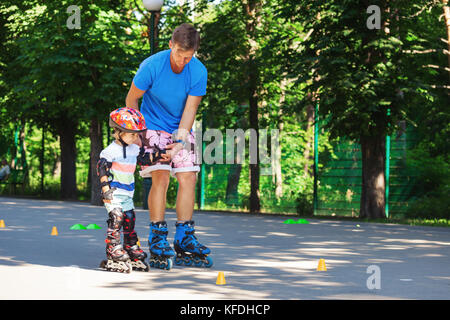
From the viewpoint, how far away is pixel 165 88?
24.3 feet

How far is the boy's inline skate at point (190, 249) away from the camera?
23.9 feet

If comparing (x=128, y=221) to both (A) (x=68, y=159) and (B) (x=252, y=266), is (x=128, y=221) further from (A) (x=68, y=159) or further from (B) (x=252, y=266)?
(A) (x=68, y=159)

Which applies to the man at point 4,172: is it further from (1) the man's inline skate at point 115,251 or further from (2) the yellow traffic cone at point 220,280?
(2) the yellow traffic cone at point 220,280

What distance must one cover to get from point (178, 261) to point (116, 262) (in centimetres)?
79

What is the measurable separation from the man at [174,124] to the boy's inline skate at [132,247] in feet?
0.68

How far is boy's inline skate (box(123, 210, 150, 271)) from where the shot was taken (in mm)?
6906

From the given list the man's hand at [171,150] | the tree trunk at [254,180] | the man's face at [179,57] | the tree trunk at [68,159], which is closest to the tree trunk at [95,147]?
the tree trunk at [68,159]

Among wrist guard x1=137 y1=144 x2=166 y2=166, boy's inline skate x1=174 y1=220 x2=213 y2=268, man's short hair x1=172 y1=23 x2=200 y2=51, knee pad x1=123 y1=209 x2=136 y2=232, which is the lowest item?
boy's inline skate x1=174 y1=220 x2=213 y2=268

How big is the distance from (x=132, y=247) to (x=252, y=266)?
129 cm

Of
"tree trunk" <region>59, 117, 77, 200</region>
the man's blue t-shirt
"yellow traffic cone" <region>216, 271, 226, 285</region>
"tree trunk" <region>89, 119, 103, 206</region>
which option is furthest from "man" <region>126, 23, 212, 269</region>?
"tree trunk" <region>59, 117, 77, 200</region>

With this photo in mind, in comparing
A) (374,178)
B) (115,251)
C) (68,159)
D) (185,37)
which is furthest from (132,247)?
(68,159)

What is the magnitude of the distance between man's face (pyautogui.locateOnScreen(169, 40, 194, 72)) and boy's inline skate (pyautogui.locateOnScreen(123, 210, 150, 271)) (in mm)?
1533

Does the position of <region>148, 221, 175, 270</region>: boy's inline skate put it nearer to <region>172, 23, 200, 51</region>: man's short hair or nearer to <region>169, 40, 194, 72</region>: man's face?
<region>169, 40, 194, 72</region>: man's face

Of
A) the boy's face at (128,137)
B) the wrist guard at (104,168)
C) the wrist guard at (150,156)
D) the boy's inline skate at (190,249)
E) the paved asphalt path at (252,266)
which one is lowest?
the paved asphalt path at (252,266)
